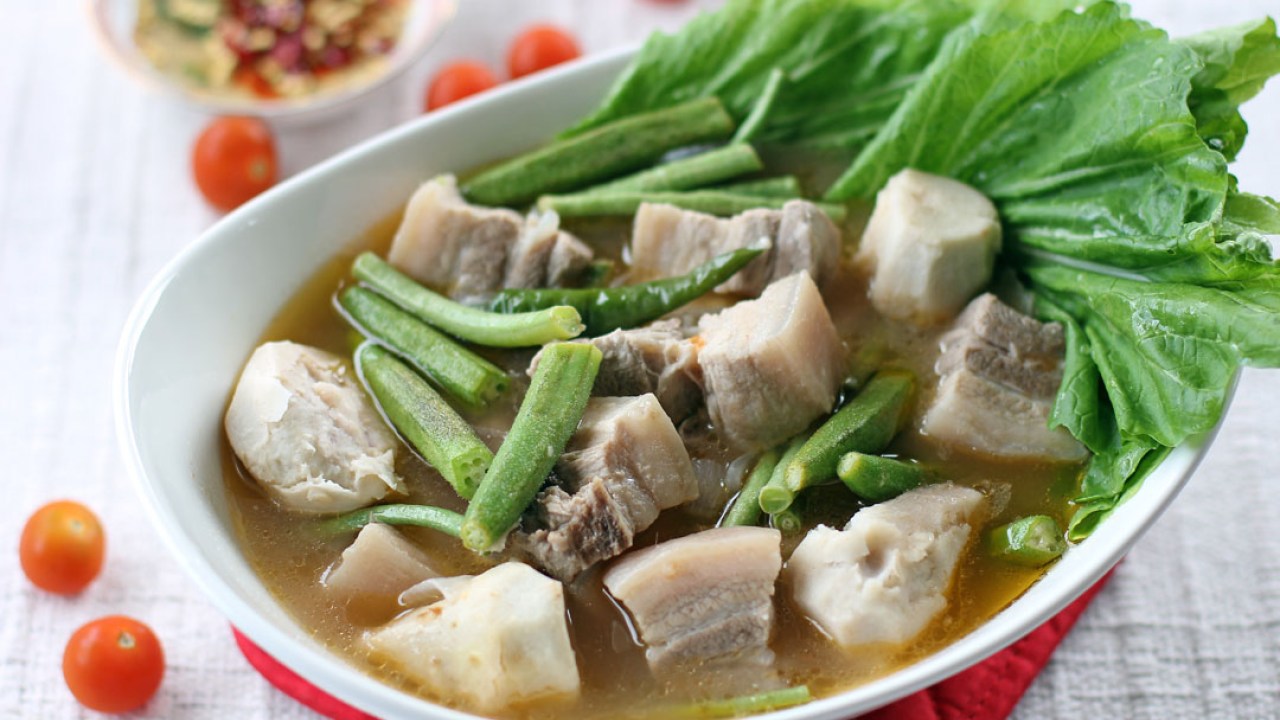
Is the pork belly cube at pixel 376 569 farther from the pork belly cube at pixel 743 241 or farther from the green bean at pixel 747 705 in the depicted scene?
the pork belly cube at pixel 743 241

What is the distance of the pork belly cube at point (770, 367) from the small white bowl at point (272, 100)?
227 centimetres

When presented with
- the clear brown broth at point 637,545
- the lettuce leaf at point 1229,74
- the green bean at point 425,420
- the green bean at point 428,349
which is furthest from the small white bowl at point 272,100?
the lettuce leaf at point 1229,74

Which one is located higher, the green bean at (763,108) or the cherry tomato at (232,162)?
the green bean at (763,108)

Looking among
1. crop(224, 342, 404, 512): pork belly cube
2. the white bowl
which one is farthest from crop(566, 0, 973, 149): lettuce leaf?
crop(224, 342, 404, 512): pork belly cube

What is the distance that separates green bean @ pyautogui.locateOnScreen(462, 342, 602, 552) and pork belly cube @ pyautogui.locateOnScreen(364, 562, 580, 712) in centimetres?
12

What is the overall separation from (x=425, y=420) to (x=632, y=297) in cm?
75

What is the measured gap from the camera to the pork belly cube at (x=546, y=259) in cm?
407

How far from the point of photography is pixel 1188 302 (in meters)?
3.53

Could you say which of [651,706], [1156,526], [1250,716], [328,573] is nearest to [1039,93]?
[1156,526]

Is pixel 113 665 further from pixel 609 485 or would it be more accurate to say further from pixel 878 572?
pixel 878 572

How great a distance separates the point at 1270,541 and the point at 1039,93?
65.3 inches

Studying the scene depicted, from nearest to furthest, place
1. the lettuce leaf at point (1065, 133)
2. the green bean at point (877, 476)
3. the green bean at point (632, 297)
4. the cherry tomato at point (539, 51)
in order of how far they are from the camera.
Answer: the green bean at point (877, 476)
the lettuce leaf at point (1065, 133)
the green bean at point (632, 297)
the cherry tomato at point (539, 51)

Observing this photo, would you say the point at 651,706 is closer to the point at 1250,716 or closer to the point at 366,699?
the point at 366,699

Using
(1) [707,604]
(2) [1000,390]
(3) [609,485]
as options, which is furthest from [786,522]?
(2) [1000,390]
